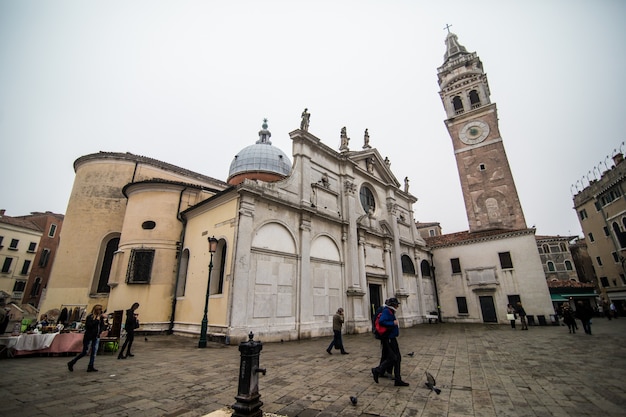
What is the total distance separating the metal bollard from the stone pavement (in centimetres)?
78

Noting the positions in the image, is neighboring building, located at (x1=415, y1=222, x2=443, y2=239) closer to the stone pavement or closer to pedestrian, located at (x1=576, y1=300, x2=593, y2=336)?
→ pedestrian, located at (x1=576, y1=300, x2=593, y2=336)

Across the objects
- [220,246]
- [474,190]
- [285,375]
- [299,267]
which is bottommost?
[285,375]

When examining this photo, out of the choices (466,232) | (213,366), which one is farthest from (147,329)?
(466,232)

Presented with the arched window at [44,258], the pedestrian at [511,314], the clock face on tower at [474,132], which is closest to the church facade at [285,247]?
the clock face on tower at [474,132]

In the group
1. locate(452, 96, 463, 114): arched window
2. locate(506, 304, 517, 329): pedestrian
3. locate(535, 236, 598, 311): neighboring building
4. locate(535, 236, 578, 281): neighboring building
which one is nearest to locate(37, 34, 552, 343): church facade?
locate(506, 304, 517, 329): pedestrian

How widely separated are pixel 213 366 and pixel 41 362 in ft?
15.9

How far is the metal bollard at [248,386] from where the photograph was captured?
11.2 feet

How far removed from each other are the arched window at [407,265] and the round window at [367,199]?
A: 4876mm

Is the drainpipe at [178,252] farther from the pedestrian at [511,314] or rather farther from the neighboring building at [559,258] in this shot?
the neighboring building at [559,258]

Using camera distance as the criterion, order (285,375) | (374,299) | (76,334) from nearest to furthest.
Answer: (285,375) < (76,334) < (374,299)

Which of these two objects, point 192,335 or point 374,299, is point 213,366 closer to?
point 192,335

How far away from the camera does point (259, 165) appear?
22.0 metres

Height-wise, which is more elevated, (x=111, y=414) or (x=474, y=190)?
(x=474, y=190)

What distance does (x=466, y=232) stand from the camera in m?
26.1
